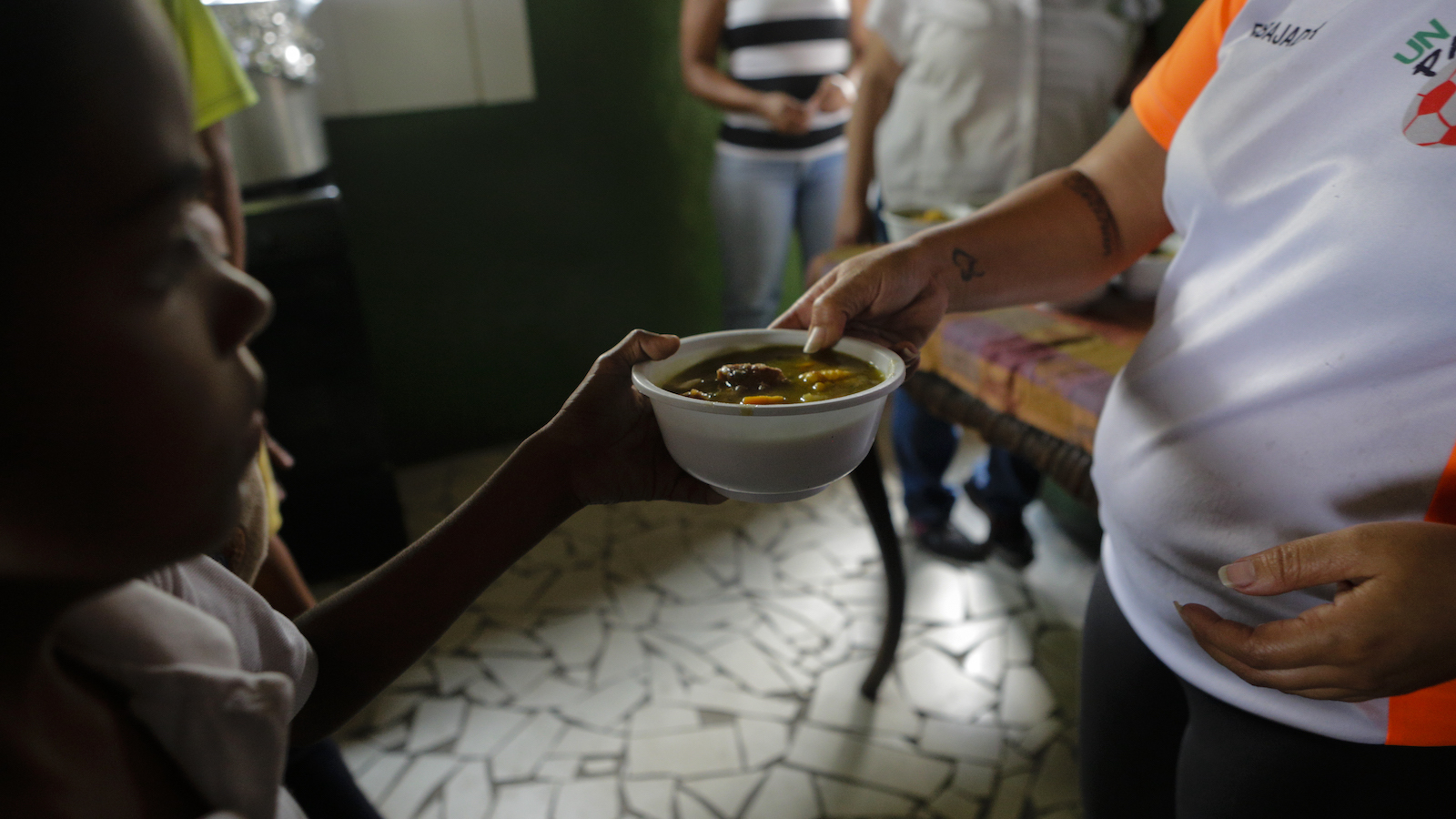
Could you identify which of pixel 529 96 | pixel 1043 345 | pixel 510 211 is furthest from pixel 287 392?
pixel 1043 345

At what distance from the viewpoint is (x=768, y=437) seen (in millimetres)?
644

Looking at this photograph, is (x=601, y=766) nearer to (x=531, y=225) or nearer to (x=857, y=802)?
(x=857, y=802)

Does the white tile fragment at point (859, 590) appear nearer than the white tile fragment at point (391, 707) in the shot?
No

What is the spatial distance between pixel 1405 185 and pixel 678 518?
2.20 meters

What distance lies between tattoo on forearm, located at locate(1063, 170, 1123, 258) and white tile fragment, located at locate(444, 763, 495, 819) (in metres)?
1.50

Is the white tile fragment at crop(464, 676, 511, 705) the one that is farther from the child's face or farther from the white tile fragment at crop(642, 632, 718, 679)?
the child's face

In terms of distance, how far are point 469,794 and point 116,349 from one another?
5.24 ft

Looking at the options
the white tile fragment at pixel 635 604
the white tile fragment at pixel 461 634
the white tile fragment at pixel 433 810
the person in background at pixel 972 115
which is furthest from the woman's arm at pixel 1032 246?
the white tile fragment at pixel 461 634

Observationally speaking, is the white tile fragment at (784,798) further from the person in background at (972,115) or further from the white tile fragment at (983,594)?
the person in background at (972,115)

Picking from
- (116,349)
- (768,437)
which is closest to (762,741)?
(768,437)

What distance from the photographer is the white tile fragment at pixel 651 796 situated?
1.62 meters

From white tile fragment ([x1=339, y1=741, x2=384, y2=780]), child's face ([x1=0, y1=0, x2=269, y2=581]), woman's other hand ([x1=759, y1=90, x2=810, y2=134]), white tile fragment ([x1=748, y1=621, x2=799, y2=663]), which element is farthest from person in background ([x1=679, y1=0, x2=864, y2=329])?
child's face ([x1=0, y1=0, x2=269, y2=581])

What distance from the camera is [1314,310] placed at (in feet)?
2.21

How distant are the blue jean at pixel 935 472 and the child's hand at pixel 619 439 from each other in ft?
5.13
